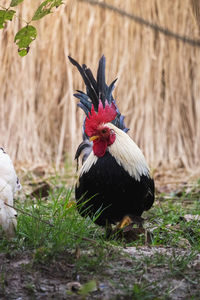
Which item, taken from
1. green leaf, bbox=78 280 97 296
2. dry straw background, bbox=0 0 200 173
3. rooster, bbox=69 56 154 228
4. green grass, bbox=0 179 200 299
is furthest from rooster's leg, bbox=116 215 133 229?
dry straw background, bbox=0 0 200 173

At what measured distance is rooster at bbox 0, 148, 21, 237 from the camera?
241cm

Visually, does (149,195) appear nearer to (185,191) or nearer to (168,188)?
(185,191)

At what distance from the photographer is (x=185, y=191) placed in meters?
4.84

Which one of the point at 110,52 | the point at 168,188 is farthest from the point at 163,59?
the point at 168,188

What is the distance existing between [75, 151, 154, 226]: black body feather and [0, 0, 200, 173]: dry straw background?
287 cm

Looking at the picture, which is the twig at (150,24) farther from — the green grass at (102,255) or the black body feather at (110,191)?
the green grass at (102,255)

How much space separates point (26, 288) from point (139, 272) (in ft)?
1.69

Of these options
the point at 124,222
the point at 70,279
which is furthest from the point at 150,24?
the point at 70,279

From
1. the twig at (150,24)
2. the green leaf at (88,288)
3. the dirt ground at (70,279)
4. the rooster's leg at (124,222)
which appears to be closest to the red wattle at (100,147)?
the rooster's leg at (124,222)

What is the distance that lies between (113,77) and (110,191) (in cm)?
296

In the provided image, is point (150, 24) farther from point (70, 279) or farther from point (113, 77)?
point (70, 279)

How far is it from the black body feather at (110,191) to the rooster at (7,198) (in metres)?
0.53

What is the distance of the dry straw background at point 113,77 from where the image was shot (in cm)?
579

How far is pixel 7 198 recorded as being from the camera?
245cm
